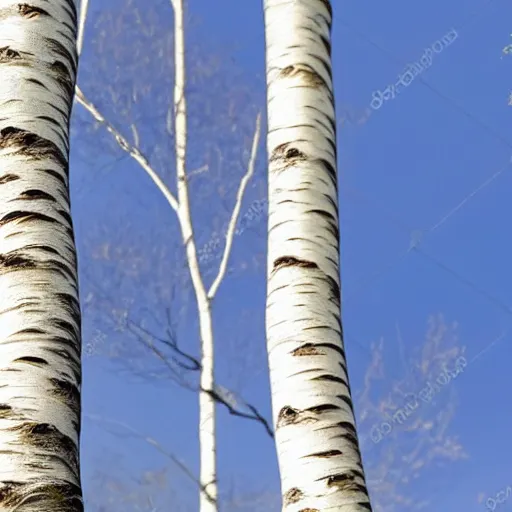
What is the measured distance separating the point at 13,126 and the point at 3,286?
23 centimetres

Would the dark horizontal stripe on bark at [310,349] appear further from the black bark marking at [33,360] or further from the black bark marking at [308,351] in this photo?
the black bark marking at [33,360]

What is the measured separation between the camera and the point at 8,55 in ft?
3.90

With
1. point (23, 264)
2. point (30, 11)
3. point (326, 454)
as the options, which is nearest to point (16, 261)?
point (23, 264)

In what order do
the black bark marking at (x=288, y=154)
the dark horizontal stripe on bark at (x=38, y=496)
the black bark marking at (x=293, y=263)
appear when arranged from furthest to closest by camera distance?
the black bark marking at (x=288, y=154) < the black bark marking at (x=293, y=263) < the dark horizontal stripe on bark at (x=38, y=496)

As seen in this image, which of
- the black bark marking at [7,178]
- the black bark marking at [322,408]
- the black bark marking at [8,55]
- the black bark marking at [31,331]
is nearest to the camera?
the black bark marking at [31,331]

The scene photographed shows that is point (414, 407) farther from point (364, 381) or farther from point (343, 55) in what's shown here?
point (343, 55)

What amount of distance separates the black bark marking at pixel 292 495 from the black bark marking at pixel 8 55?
0.69 metres

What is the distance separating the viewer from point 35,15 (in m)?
1.23

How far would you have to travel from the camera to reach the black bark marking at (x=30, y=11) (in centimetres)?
123

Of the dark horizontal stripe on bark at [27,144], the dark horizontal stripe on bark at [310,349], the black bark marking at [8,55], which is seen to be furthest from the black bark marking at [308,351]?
the black bark marking at [8,55]

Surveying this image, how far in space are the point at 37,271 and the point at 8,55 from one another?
1.12 feet

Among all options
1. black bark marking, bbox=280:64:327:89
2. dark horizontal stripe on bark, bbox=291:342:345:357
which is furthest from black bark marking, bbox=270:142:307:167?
dark horizontal stripe on bark, bbox=291:342:345:357

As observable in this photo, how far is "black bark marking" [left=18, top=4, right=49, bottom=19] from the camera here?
123cm

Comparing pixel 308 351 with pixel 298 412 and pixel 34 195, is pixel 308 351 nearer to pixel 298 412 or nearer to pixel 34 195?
pixel 298 412
